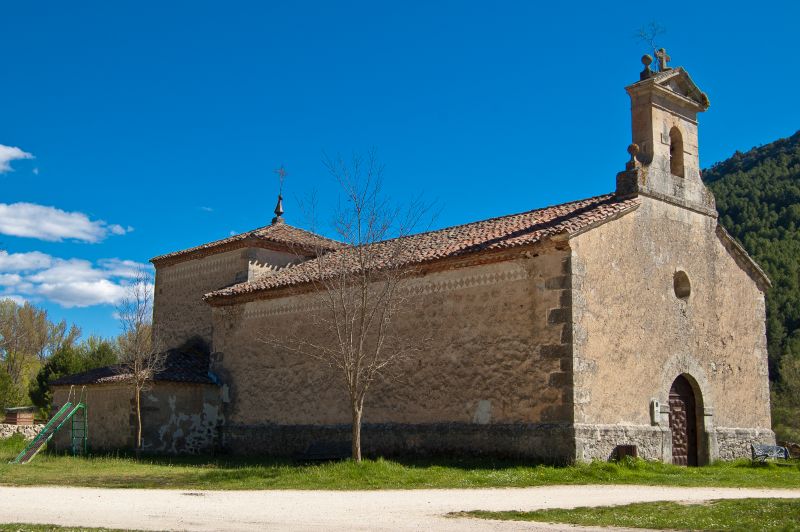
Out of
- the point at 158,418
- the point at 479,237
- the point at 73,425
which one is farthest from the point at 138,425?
the point at 479,237

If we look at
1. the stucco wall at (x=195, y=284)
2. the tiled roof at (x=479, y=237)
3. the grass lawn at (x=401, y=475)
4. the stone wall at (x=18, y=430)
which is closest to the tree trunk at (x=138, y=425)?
the grass lawn at (x=401, y=475)

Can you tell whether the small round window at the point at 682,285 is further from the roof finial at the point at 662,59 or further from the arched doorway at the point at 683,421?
the roof finial at the point at 662,59

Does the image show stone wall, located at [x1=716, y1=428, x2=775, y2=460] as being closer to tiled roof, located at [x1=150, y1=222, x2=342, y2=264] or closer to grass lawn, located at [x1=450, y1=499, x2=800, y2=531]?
grass lawn, located at [x1=450, y1=499, x2=800, y2=531]

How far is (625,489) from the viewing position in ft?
43.9

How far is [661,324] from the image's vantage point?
62.2ft

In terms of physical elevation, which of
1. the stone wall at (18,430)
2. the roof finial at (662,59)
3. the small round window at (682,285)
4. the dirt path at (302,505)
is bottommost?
the stone wall at (18,430)

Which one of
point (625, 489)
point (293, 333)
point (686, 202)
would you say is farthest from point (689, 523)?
point (293, 333)

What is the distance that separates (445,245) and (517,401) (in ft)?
16.0

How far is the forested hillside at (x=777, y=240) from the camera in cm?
4144

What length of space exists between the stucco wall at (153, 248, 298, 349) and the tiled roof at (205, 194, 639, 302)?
4.47 feet

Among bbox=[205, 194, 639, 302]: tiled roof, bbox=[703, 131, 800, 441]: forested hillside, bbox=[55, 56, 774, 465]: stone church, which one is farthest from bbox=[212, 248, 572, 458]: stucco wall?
bbox=[703, 131, 800, 441]: forested hillside

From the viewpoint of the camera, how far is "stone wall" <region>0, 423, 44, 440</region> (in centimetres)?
2825

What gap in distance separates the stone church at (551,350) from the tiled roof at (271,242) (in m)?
1.63

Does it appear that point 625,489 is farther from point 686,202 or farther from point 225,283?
point 225,283
